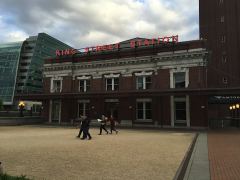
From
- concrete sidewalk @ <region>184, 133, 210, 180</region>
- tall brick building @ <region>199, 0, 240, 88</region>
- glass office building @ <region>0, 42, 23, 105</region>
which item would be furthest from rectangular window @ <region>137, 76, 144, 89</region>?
glass office building @ <region>0, 42, 23, 105</region>

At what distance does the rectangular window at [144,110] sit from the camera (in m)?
35.9

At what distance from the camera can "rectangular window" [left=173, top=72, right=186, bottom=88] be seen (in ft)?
112

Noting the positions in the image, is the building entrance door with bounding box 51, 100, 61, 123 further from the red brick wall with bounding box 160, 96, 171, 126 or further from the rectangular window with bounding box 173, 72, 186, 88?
the rectangular window with bounding box 173, 72, 186, 88

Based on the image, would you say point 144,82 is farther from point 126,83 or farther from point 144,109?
point 144,109

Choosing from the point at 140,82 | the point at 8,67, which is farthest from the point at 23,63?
the point at 140,82

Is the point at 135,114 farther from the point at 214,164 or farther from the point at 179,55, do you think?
the point at 214,164

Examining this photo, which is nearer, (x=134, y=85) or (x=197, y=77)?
(x=197, y=77)

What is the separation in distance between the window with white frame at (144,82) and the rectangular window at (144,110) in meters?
1.97

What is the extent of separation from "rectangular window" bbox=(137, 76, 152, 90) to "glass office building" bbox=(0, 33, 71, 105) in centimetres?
7385

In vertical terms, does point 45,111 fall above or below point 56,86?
below

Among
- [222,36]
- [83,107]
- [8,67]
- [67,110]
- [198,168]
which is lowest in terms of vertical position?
[198,168]

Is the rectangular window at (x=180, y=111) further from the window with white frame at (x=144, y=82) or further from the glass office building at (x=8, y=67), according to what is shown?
the glass office building at (x=8, y=67)

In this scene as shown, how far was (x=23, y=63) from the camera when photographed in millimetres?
121625

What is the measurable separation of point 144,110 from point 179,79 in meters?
5.91
